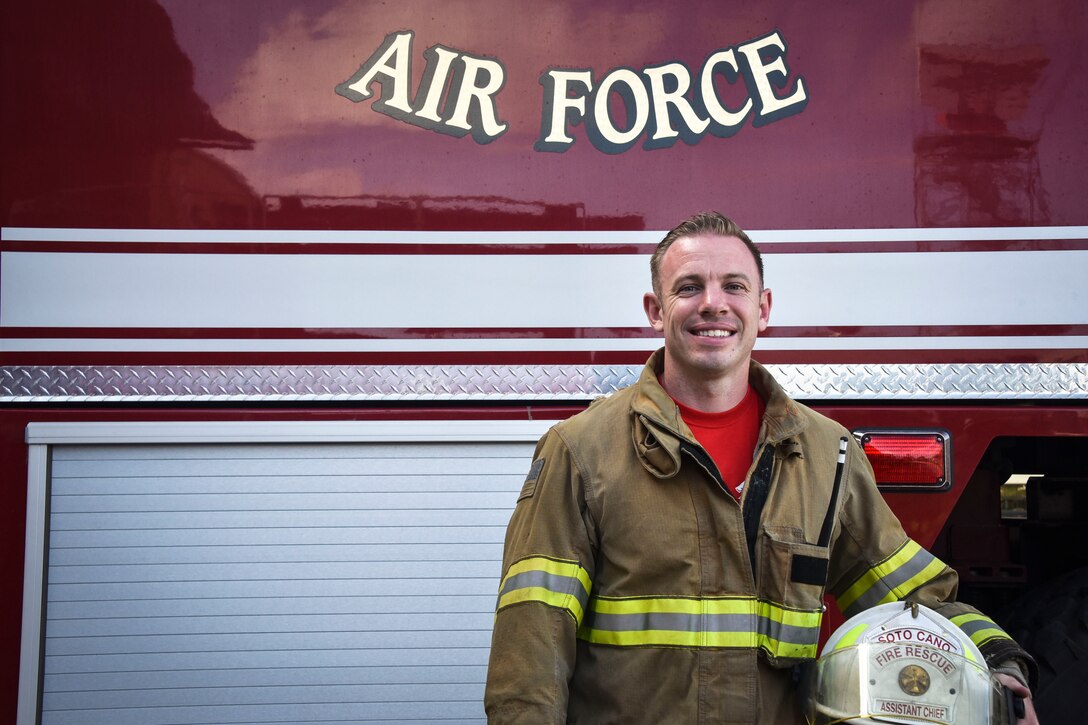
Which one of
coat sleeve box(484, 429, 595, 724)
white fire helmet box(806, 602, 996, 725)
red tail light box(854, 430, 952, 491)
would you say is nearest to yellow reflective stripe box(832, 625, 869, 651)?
white fire helmet box(806, 602, 996, 725)

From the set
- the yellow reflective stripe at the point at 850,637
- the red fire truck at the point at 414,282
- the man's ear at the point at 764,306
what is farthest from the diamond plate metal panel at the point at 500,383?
the yellow reflective stripe at the point at 850,637

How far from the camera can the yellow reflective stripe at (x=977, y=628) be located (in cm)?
164

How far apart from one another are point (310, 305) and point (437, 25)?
0.74m

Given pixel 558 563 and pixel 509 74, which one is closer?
pixel 558 563

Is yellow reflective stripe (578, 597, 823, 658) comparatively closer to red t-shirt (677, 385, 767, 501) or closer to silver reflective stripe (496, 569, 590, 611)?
silver reflective stripe (496, 569, 590, 611)

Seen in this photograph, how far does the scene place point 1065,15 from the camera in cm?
235

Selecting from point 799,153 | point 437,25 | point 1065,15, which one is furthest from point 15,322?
point 1065,15

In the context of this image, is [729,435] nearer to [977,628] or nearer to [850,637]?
[850,637]

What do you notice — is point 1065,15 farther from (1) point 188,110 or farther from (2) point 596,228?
(1) point 188,110

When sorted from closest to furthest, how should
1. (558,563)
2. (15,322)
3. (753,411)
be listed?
(558,563) → (753,411) → (15,322)

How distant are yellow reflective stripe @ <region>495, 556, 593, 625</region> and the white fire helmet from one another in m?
0.42

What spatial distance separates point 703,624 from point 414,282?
114 centimetres

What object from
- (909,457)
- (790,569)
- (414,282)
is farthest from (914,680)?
(414,282)

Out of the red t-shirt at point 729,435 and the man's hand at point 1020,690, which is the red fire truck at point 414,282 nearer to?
the red t-shirt at point 729,435
